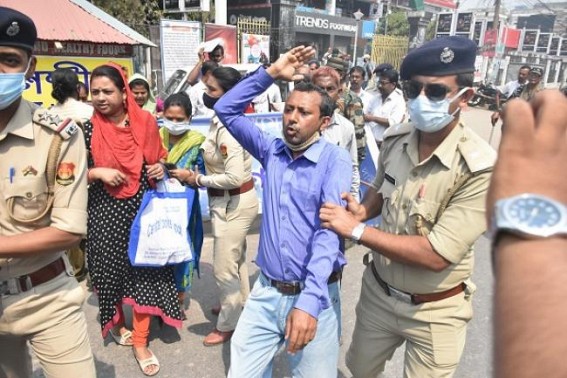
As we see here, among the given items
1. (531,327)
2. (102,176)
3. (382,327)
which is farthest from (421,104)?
(102,176)

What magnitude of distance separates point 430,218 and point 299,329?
72 centimetres

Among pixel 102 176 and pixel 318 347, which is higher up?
pixel 102 176

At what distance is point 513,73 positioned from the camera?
1362 inches

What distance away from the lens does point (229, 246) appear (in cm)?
309

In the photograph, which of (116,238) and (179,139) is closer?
(116,238)

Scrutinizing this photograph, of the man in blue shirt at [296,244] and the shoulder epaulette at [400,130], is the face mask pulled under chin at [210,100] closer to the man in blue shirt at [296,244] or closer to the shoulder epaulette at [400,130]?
the man in blue shirt at [296,244]

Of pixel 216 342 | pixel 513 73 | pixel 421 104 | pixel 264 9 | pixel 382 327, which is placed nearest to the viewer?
pixel 421 104

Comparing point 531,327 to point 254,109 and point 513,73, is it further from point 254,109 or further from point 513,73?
point 513,73

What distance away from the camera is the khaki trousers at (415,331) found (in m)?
1.87

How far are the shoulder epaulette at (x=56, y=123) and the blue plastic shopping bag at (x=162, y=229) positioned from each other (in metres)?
1.05

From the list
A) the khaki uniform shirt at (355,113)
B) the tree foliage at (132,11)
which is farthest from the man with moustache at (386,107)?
the tree foliage at (132,11)

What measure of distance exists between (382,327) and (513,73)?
38.7 metres

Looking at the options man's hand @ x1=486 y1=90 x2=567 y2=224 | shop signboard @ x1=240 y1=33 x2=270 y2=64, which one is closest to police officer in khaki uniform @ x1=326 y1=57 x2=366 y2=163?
man's hand @ x1=486 y1=90 x2=567 y2=224

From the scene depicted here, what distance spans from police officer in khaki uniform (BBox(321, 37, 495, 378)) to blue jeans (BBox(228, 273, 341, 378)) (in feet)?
0.95
